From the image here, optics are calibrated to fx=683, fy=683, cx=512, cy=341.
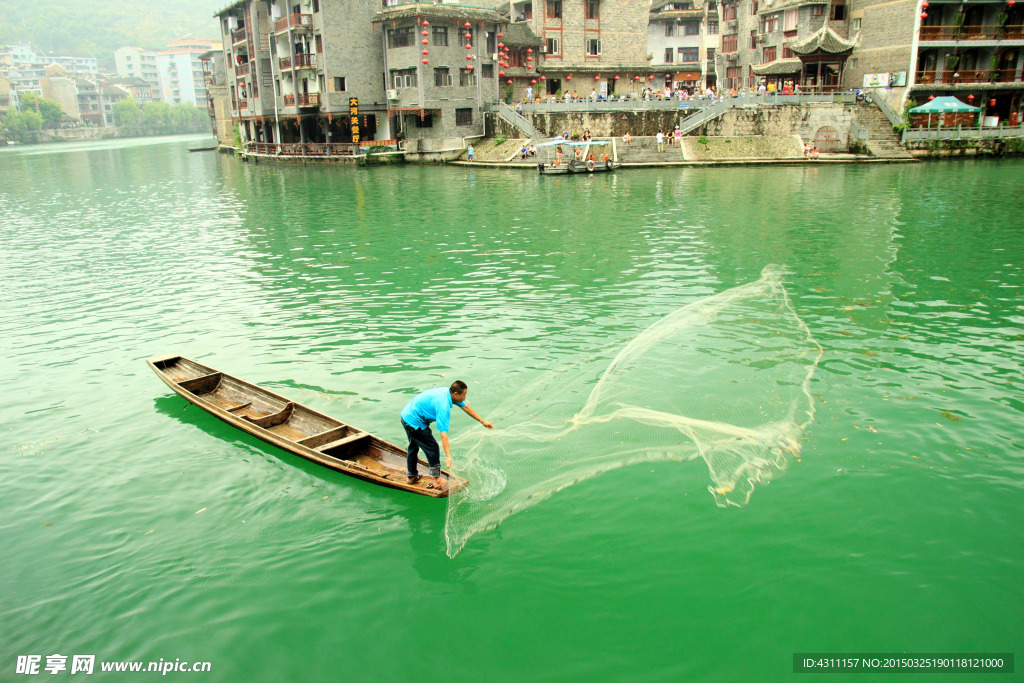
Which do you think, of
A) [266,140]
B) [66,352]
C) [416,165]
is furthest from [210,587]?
[266,140]

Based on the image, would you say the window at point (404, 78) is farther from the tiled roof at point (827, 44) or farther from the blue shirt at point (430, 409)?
the blue shirt at point (430, 409)

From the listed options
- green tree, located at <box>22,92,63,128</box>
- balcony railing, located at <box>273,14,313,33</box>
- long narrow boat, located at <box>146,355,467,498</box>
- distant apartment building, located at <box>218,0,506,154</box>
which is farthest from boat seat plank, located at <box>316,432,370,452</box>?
green tree, located at <box>22,92,63,128</box>

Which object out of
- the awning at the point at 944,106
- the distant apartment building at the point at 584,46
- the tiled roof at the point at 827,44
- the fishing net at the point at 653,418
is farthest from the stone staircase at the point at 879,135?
the fishing net at the point at 653,418

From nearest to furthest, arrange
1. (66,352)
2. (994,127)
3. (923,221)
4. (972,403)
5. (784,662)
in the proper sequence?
(784,662), (972,403), (66,352), (923,221), (994,127)

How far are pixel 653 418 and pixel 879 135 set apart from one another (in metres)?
53.2

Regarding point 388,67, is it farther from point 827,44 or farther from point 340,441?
point 340,441

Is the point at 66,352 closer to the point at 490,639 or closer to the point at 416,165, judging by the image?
the point at 490,639

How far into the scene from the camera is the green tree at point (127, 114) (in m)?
178

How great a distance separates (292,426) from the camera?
39.1 ft

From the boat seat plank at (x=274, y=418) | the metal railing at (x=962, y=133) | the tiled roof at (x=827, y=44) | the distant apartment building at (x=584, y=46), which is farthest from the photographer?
the distant apartment building at (x=584, y=46)

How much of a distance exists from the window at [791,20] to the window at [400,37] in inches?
1357

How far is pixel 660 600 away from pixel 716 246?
19.9 metres

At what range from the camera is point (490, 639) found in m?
7.60

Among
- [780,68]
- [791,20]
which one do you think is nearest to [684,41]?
[791,20]
